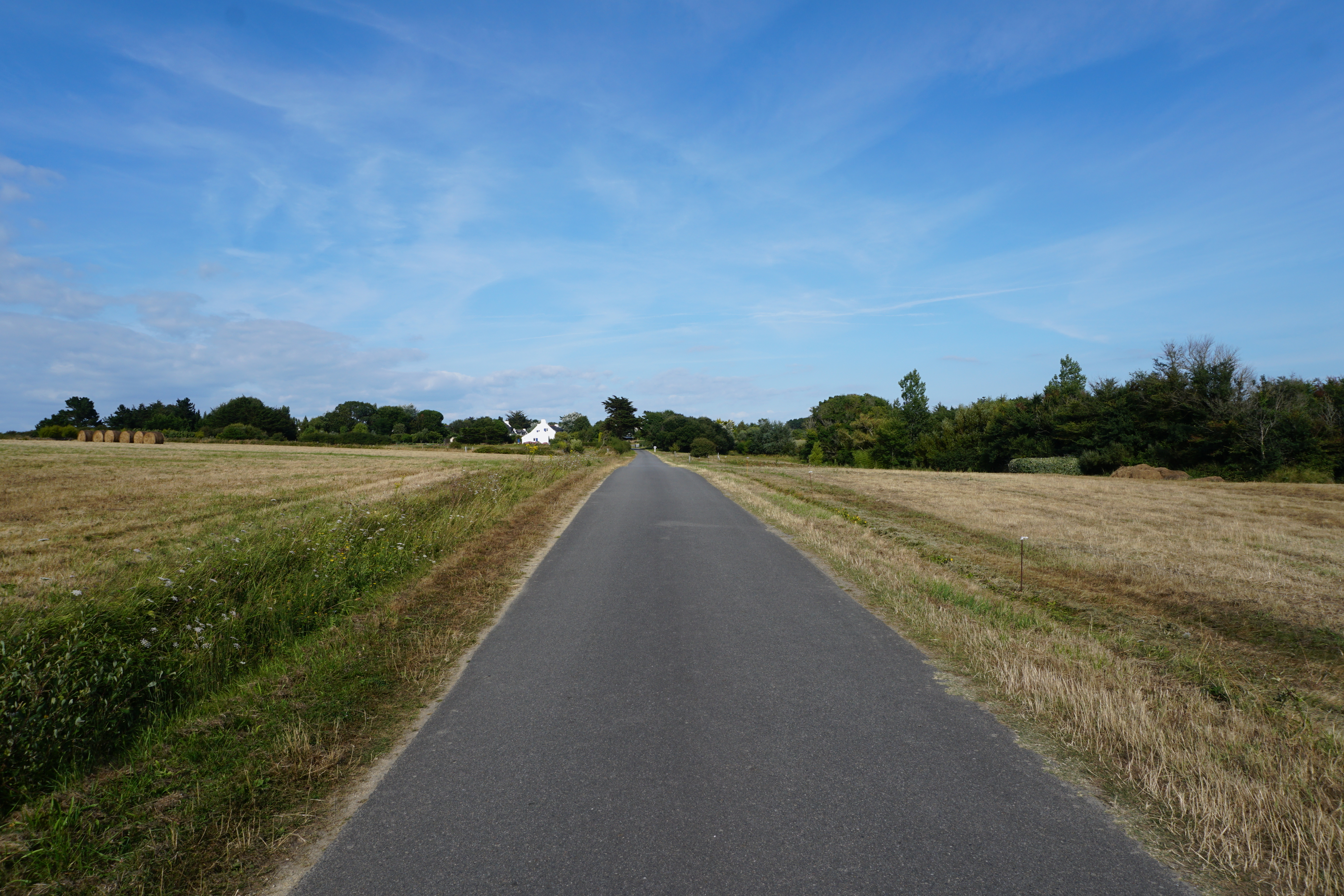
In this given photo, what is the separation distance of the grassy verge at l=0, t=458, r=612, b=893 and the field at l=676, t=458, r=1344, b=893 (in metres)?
4.51

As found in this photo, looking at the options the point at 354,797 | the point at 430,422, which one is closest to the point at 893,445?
the point at 354,797

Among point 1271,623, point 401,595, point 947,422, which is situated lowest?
point 1271,623

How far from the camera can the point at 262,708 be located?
4.66 m

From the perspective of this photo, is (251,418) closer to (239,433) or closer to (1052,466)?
(239,433)

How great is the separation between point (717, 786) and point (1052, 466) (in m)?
55.2

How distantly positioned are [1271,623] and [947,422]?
64.3m

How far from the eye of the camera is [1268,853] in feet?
10.1

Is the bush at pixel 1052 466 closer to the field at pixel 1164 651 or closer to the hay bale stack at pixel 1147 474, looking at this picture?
the hay bale stack at pixel 1147 474

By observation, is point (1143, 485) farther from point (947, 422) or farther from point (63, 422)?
point (63, 422)

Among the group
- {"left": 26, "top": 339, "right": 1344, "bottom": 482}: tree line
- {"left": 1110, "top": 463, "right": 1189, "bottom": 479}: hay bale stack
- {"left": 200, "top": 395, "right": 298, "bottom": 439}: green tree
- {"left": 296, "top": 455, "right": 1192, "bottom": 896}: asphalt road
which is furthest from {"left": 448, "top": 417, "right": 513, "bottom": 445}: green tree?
{"left": 296, "top": 455, "right": 1192, "bottom": 896}: asphalt road

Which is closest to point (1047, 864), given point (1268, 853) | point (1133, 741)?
point (1268, 853)

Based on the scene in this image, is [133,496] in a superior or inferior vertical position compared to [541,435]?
inferior

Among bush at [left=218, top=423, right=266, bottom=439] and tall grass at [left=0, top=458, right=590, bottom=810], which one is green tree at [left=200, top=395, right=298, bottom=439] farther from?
tall grass at [left=0, top=458, right=590, bottom=810]

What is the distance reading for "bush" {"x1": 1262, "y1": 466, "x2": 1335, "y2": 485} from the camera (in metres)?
34.1
